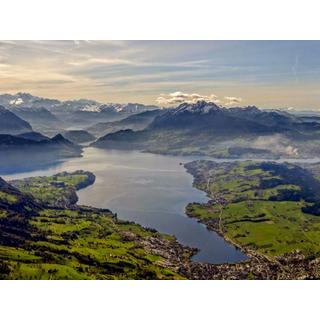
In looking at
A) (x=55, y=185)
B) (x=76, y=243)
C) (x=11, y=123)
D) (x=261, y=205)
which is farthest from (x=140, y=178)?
(x=261, y=205)

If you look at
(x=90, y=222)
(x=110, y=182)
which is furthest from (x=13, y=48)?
(x=90, y=222)

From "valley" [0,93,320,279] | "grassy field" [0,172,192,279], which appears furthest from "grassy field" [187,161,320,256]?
"grassy field" [0,172,192,279]

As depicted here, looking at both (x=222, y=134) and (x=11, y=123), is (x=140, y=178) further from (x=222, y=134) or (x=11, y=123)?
(x=11, y=123)

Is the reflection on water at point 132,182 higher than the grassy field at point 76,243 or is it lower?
higher

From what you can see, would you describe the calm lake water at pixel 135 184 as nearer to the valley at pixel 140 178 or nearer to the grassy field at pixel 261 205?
the valley at pixel 140 178

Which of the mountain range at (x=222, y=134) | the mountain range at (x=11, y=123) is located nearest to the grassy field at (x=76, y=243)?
the mountain range at (x=11, y=123)

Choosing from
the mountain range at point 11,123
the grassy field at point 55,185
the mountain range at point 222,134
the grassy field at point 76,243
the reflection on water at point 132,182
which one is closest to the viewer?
the mountain range at point 11,123

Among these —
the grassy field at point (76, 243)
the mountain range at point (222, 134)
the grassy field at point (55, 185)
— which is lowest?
the grassy field at point (76, 243)
